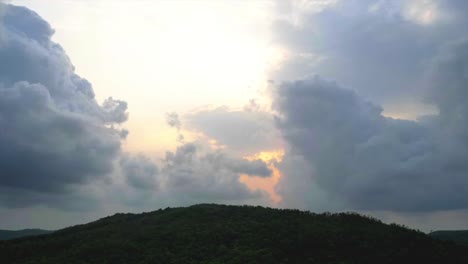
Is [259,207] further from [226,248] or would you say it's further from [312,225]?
[226,248]

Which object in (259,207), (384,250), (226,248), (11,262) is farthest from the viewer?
(259,207)

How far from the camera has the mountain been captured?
3812 centimetres

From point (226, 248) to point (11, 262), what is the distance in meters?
25.8

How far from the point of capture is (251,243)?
43.3m

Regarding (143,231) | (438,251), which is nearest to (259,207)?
(143,231)

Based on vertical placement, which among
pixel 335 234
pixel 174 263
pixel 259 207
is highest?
pixel 259 207

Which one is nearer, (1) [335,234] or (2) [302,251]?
(2) [302,251]

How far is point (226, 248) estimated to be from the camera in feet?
139

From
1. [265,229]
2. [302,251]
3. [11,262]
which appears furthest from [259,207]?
[11,262]

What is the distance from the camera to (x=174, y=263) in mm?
39594

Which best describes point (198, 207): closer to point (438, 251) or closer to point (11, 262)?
point (11, 262)

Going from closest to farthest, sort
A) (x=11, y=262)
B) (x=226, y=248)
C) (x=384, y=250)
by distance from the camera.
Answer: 1. (x=384, y=250)
2. (x=226, y=248)
3. (x=11, y=262)

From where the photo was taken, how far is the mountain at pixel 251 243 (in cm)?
3812

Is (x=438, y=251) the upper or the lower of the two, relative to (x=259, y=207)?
lower
